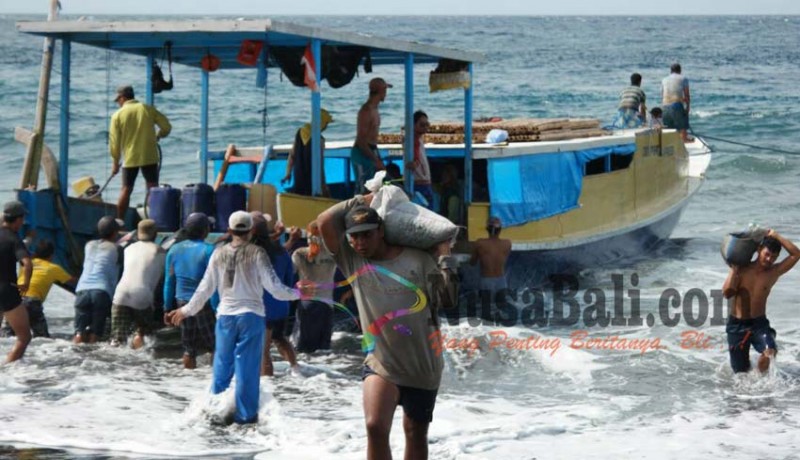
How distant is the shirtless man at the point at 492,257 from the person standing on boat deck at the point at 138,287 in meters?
3.43

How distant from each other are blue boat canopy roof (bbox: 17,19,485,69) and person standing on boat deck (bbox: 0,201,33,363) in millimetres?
2156

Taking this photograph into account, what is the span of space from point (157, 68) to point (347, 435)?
6639 mm

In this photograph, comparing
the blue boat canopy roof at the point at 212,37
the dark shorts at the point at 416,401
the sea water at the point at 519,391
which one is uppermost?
the blue boat canopy roof at the point at 212,37

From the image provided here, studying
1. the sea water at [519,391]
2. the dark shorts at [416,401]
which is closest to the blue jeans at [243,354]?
the sea water at [519,391]

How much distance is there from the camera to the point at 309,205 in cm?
1231

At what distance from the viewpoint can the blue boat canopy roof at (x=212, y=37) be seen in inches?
468

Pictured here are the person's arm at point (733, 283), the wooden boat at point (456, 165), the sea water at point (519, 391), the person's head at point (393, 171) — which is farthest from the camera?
the person's head at point (393, 171)

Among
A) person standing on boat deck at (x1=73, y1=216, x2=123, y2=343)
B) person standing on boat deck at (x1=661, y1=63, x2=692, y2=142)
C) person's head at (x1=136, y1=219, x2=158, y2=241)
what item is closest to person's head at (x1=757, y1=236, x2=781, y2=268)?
person's head at (x1=136, y1=219, x2=158, y2=241)

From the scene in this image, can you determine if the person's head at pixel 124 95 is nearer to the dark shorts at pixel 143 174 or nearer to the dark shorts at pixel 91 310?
the dark shorts at pixel 143 174

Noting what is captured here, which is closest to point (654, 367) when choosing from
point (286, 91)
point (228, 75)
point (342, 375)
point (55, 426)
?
point (342, 375)

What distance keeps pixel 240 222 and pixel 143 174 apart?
Result: 4.80m

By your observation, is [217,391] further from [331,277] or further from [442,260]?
[442,260]

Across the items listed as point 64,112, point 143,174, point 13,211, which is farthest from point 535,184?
point 13,211

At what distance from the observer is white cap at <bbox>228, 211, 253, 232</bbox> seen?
936 centimetres
